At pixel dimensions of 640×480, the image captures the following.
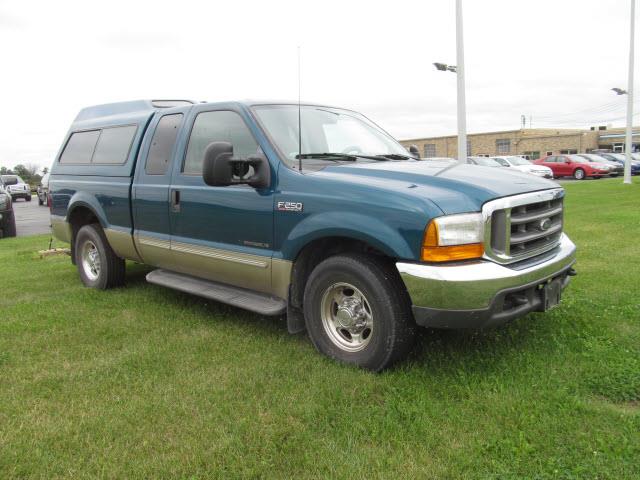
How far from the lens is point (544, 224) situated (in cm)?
384

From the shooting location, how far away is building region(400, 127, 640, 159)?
185 feet

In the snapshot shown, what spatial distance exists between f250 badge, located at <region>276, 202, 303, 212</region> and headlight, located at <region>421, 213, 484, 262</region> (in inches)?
40.0

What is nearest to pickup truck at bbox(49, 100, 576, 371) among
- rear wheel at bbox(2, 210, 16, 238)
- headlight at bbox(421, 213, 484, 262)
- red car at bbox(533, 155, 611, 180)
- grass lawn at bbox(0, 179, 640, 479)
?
headlight at bbox(421, 213, 484, 262)

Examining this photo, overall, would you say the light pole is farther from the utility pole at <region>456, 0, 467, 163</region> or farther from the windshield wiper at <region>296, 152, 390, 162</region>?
the windshield wiper at <region>296, 152, 390, 162</region>

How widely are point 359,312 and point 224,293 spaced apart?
1.38 metres

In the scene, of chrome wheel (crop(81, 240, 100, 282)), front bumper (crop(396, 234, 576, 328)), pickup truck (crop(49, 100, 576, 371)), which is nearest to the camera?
front bumper (crop(396, 234, 576, 328))

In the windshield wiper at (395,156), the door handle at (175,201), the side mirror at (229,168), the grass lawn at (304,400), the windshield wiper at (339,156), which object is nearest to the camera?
the grass lawn at (304,400)

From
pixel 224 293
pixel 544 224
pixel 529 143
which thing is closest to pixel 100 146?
pixel 224 293

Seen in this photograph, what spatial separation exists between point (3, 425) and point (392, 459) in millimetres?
2226

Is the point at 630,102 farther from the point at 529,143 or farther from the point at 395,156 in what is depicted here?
the point at 529,143

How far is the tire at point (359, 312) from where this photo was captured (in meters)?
3.50

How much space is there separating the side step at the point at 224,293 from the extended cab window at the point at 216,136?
100 cm

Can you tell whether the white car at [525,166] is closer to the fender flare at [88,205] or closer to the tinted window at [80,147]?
the tinted window at [80,147]

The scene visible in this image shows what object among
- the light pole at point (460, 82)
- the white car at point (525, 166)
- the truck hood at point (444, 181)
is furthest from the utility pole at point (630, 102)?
the truck hood at point (444, 181)
